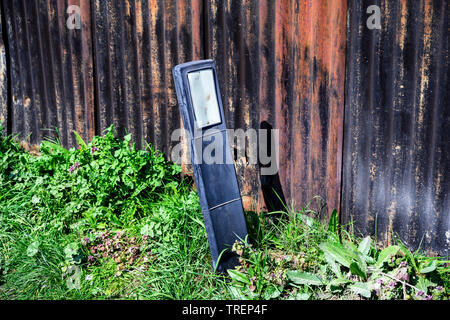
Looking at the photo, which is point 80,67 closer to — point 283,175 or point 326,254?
point 283,175

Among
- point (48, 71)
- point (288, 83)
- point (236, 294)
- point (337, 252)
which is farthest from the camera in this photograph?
point (48, 71)

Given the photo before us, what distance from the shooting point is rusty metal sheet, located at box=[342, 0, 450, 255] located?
3.72 meters

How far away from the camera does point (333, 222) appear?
4270 mm

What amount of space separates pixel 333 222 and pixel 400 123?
1005 millimetres

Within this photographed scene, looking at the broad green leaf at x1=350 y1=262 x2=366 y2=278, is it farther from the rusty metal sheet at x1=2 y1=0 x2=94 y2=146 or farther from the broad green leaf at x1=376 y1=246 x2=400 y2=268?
the rusty metal sheet at x1=2 y1=0 x2=94 y2=146

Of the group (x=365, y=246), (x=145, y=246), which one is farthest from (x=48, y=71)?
(x=365, y=246)

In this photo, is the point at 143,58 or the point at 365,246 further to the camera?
the point at 143,58

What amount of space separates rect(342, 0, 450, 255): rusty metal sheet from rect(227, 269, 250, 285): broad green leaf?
3.91 feet

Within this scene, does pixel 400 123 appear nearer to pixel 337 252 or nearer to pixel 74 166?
pixel 337 252

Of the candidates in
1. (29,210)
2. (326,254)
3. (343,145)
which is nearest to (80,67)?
(29,210)

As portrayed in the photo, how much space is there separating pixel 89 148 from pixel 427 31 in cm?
347

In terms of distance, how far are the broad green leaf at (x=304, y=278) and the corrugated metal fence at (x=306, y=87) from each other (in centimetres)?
80

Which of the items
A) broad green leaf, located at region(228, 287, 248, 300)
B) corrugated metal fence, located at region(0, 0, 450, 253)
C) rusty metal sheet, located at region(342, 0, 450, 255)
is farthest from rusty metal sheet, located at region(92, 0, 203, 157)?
broad green leaf, located at region(228, 287, 248, 300)

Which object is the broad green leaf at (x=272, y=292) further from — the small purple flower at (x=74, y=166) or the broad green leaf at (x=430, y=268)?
the small purple flower at (x=74, y=166)
